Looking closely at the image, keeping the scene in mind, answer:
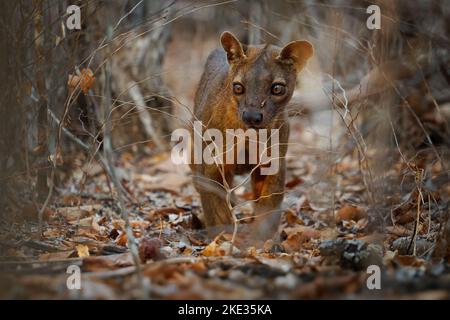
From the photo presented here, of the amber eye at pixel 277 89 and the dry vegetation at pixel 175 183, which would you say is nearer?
the dry vegetation at pixel 175 183

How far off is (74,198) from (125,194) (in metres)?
0.64

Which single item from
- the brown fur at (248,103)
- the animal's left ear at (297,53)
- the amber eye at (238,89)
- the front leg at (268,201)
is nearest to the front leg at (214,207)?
the brown fur at (248,103)

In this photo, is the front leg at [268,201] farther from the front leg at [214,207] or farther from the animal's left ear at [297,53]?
the animal's left ear at [297,53]

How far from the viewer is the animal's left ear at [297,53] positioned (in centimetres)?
552

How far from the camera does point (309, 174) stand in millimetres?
8141

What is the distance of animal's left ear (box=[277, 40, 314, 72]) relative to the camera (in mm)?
5523

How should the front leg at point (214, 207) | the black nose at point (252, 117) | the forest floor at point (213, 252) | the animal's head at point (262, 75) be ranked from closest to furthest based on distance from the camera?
1. the forest floor at point (213, 252)
2. the black nose at point (252, 117)
3. the animal's head at point (262, 75)
4. the front leg at point (214, 207)

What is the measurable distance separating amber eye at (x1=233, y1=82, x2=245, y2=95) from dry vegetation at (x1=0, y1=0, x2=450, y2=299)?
0.52 m

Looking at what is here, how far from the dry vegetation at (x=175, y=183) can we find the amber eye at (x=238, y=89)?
52cm

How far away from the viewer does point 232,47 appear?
5.67 meters

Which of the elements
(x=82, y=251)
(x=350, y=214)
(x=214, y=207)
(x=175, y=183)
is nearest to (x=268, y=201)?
(x=214, y=207)

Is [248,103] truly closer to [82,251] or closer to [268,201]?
[268,201]

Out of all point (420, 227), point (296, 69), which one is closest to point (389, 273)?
point (420, 227)

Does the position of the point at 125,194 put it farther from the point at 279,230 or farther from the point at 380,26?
the point at 380,26
